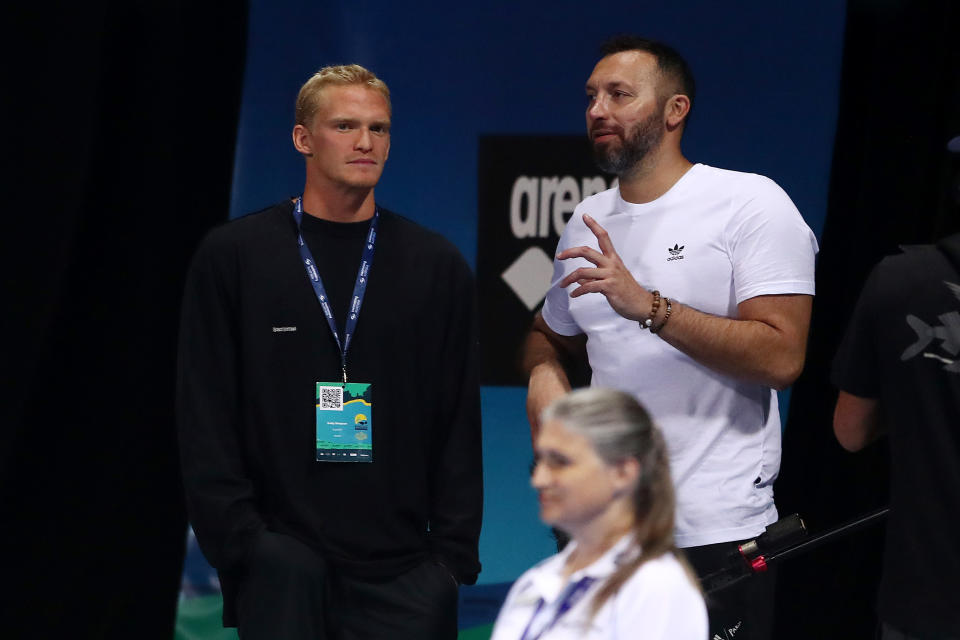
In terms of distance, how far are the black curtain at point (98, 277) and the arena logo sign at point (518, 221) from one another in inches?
35.7

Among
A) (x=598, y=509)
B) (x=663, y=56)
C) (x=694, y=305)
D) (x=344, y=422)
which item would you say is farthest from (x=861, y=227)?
(x=598, y=509)

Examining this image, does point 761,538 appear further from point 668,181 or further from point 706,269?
point 668,181

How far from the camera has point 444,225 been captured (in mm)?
4191

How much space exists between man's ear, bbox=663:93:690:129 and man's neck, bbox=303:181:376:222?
69 cm

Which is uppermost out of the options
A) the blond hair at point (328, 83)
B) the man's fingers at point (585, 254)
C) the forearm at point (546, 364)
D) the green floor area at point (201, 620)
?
the blond hair at point (328, 83)

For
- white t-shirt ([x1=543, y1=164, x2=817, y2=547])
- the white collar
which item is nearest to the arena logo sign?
white t-shirt ([x1=543, y1=164, x2=817, y2=547])

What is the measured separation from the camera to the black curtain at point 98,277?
3916 millimetres

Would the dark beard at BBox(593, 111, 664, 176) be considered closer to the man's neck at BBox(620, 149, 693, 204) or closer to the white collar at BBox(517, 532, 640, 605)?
the man's neck at BBox(620, 149, 693, 204)

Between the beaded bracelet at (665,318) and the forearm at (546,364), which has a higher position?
the beaded bracelet at (665,318)

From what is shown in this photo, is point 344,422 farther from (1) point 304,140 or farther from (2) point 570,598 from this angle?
(2) point 570,598

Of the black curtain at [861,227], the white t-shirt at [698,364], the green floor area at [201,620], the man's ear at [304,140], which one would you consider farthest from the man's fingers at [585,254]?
the green floor area at [201,620]

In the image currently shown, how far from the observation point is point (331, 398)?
2570mm

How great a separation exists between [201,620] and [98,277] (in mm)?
1220

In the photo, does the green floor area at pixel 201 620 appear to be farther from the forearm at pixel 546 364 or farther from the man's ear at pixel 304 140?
the man's ear at pixel 304 140
